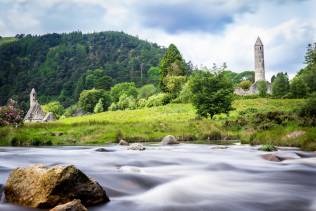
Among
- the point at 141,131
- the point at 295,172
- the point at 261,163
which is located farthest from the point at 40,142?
the point at 295,172

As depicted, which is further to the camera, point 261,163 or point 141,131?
point 141,131

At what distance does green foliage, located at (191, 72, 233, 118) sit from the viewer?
174ft

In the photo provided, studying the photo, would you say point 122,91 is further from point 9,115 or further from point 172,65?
point 9,115

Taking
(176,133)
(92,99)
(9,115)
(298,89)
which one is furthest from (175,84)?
(9,115)

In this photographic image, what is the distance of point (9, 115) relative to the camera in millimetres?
40500

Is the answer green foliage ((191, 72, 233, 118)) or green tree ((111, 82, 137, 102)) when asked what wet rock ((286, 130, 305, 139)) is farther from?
green tree ((111, 82, 137, 102))

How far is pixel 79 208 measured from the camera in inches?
305

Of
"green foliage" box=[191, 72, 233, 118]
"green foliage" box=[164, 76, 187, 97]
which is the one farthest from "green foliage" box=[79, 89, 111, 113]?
"green foliage" box=[191, 72, 233, 118]

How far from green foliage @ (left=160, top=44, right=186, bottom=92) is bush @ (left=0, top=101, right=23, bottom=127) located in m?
71.2

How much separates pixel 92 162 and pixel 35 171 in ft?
26.4

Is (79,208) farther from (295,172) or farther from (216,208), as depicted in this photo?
(295,172)

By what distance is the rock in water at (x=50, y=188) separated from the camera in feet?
29.0

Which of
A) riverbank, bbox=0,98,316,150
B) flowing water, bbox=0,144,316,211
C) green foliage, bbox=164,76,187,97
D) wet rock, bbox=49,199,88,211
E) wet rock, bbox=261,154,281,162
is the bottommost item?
flowing water, bbox=0,144,316,211

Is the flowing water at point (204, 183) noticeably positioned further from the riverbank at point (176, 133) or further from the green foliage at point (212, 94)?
the green foliage at point (212, 94)
